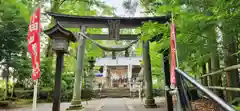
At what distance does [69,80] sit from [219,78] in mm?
10635

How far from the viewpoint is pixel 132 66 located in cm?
2227

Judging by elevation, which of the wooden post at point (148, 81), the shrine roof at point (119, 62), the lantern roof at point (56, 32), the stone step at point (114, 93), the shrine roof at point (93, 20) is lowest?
the stone step at point (114, 93)

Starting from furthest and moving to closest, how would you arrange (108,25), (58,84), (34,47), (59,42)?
(108,25), (59,42), (58,84), (34,47)

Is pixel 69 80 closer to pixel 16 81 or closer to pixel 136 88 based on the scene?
pixel 16 81

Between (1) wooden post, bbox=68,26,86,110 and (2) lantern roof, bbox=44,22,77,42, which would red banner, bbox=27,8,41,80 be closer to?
(2) lantern roof, bbox=44,22,77,42

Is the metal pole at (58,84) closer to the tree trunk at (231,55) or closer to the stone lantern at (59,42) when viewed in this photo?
the stone lantern at (59,42)

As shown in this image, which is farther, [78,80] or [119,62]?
[119,62]

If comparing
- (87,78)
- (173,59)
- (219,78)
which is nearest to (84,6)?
(87,78)

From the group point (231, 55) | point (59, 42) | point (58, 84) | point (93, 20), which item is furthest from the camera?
point (93, 20)

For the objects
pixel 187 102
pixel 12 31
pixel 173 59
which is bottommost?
pixel 187 102

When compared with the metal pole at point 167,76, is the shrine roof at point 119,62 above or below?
above

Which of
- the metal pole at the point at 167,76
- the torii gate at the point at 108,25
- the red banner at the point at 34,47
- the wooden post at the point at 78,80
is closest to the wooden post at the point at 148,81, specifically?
the torii gate at the point at 108,25

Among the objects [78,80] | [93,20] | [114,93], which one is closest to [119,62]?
[114,93]

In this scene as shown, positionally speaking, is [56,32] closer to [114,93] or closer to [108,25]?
[108,25]
